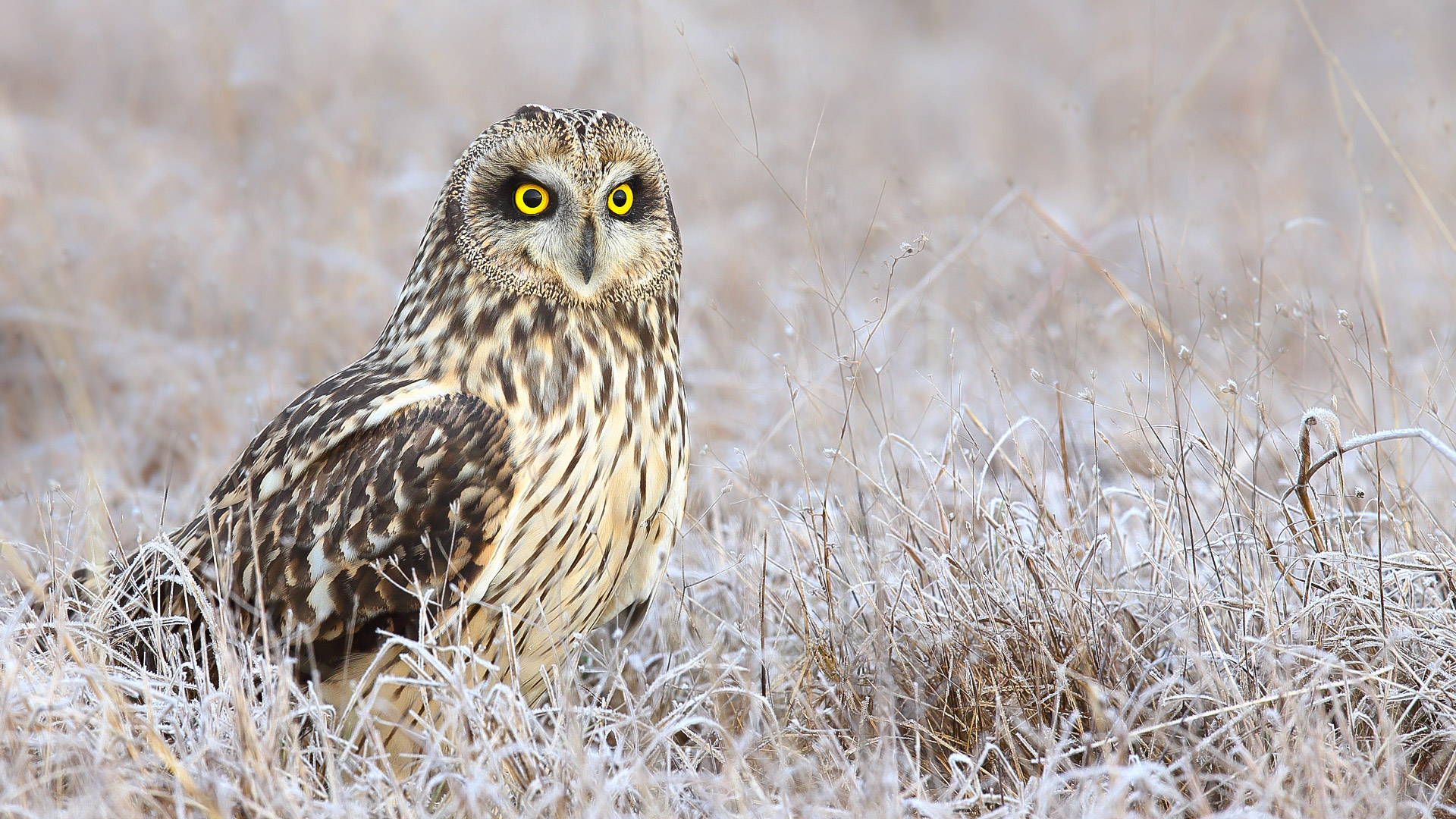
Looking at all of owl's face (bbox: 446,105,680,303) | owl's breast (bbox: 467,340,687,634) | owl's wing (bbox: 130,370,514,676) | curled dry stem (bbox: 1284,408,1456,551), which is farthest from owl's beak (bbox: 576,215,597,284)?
curled dry stem (bbox: 1284,408,1456,551)

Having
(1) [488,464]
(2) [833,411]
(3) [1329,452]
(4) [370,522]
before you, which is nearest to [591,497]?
(1) [488,464]

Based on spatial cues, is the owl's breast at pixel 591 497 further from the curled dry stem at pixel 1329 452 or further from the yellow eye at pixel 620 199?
the curled dry stem at pixel 1329 452

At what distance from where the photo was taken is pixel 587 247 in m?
2.26

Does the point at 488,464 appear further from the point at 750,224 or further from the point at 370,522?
the point at 750,224

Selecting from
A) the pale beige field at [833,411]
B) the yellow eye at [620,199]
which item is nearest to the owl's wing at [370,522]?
the pale beige field at [833,411]

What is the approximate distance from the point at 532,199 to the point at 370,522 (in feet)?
2.25

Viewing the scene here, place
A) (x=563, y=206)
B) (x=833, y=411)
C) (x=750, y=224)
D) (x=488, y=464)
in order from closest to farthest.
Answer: (x=488, y=464), (x=563, y=206), (x=833, y=411), (x=750, y=224)

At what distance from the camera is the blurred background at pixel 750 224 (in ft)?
10.1

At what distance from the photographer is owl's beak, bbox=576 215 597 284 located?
225 cm

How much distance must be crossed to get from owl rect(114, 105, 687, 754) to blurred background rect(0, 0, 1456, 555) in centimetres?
24

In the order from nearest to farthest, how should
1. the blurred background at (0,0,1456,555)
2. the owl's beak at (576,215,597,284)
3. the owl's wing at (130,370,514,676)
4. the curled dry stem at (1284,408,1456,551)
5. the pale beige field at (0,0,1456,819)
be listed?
the pale beige field at (0,0,1456,819)
the curled dry stem at (1284,408,1456,551)
the owl's wing at (130,370,514,676)
the owl's beak at (576,215,597,284)
the blurred background at (0,0,1456,555)

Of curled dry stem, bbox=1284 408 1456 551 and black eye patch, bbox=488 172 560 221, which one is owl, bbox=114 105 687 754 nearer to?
black eye patch, bbox=488 172 560 221

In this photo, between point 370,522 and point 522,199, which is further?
point 522,199

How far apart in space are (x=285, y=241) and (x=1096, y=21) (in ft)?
27.5
